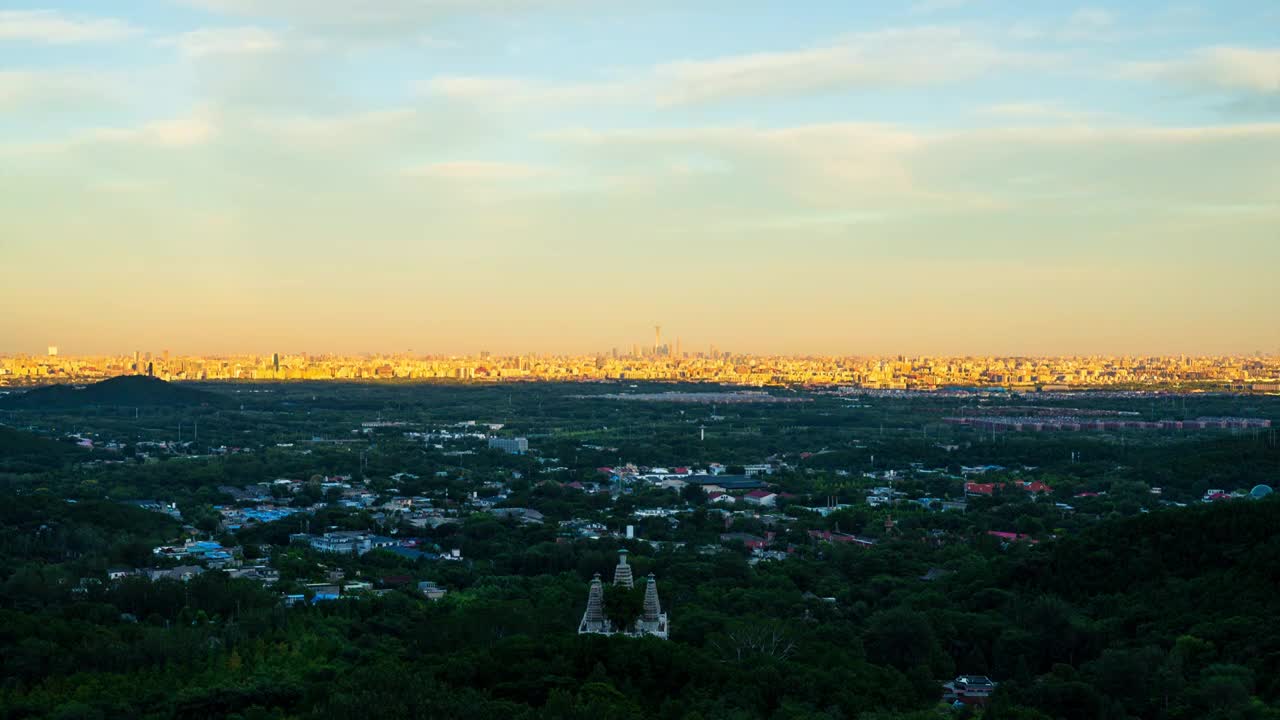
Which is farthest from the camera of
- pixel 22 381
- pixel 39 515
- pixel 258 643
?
pixel 22 381

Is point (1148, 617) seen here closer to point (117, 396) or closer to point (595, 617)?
point (595, 617)

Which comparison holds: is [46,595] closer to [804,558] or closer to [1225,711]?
[804,558]

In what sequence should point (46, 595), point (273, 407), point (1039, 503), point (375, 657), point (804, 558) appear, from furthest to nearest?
point (273, 407)
point (1039, 503)
point (804, 558)
point (46, 595)
point (375, 657)

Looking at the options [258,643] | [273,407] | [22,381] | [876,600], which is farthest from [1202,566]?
[22,381]

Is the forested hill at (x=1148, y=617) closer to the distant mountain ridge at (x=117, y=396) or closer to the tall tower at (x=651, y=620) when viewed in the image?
the tall tower at (x=651, y=620)

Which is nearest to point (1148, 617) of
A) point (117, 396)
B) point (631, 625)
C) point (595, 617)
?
point (631, 625)

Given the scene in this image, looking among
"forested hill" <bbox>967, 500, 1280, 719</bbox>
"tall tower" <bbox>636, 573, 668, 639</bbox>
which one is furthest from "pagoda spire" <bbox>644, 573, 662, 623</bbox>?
"forested hill" <bbox>967, 500, 1280, 719</bbox>

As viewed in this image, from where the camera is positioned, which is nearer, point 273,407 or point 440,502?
point 440,502

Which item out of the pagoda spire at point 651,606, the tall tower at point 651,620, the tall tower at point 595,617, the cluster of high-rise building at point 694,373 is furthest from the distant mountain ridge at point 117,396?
the tall tower at point 651,620
